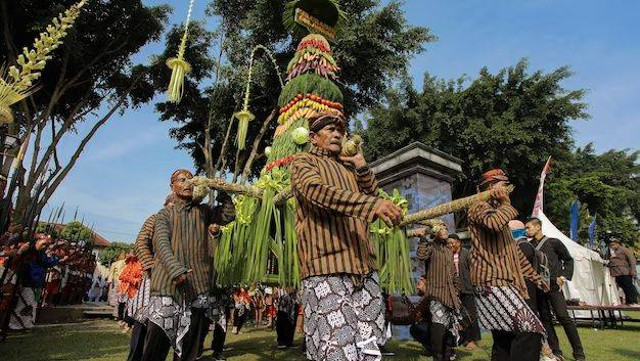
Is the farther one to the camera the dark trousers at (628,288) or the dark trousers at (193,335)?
the dark trousers at (628,288)

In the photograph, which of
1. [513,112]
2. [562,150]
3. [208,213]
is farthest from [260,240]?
[562,150]

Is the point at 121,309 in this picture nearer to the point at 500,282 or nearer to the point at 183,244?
the point at 183,244

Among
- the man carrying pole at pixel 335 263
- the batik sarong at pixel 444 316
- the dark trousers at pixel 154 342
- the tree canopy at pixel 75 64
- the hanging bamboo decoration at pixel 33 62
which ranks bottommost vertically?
the dark trousers at pixel 154 342

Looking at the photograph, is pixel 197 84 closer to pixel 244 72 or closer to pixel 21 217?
pixel 244 72

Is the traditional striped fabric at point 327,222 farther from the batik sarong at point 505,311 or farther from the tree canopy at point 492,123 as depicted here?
the tree canopy at point 492,123

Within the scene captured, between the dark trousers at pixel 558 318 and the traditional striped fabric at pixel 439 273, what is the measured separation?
113cm

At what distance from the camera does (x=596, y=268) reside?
1281 centimetres

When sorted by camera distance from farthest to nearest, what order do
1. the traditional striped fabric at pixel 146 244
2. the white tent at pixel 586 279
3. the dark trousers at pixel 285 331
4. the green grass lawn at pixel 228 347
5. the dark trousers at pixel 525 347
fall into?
the white tent at pixel 586 279 < the dark trousers at pixel 285 331 < the green grass lawn at pixel 228 347 < the traditional striped fabric at pixel 146 244 < the dark trousers at pixel 525 347

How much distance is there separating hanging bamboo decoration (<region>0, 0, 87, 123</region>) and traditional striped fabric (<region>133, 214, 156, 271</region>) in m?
1.68

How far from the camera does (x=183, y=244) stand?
3.71m

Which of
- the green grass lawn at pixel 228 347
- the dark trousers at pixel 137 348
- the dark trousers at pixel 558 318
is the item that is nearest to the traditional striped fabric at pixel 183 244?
the dark trousers at pixel 137 348

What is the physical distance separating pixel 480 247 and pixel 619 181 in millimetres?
28726

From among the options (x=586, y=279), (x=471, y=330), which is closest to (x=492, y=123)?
(x=586, y=279)

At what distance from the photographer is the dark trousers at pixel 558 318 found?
16.6 ft
